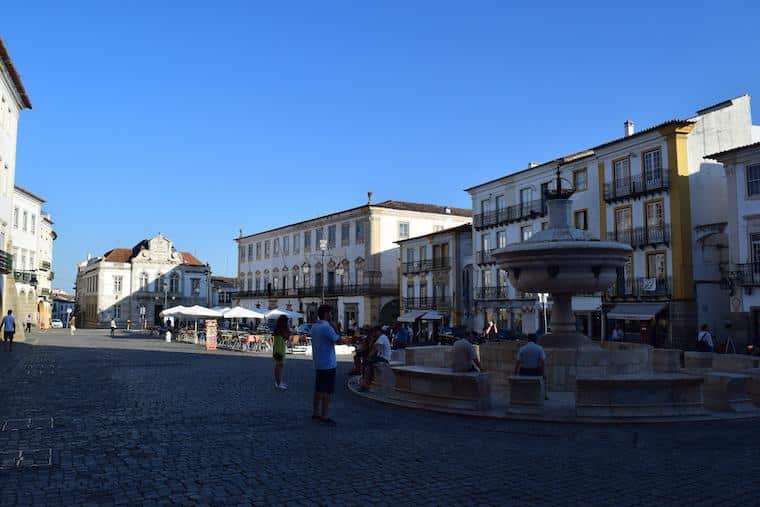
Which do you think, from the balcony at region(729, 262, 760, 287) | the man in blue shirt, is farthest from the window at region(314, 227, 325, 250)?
the man in blue shirt

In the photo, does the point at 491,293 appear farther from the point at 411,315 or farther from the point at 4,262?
the point at 4,262

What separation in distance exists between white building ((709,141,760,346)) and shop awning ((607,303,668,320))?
3909 millimetres

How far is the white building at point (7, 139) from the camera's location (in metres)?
32.6

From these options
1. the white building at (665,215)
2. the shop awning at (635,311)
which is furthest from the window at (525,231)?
the shop awning at (635,311)

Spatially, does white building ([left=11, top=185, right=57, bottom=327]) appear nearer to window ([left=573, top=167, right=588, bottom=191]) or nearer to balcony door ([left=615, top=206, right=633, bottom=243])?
window ([left=573, top=167, right=588, bottom=191])

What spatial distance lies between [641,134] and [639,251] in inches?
246

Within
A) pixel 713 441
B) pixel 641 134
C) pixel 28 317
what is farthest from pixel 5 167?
pixel 713 441

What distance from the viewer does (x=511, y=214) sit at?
44.6 meters

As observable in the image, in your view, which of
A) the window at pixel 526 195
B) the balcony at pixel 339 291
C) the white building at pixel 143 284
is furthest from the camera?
the white building at pixel 143 284

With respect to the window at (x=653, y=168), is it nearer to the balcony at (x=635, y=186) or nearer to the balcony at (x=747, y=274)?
the balcony at (x=635, y=186)

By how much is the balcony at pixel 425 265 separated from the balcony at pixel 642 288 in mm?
15564

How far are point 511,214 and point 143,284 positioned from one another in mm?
56610

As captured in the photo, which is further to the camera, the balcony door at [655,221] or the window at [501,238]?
the window at [501,238]

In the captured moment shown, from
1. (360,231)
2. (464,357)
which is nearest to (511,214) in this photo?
(360,231)
